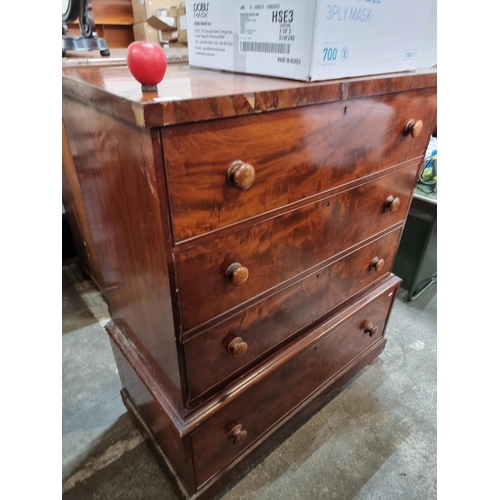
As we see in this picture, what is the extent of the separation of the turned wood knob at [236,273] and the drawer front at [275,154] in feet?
0.32

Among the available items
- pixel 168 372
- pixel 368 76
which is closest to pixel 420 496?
pixel 168 372

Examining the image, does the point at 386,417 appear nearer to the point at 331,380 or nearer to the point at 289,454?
the point at 331,380

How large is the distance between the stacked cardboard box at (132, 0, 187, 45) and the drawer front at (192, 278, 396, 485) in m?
1.68

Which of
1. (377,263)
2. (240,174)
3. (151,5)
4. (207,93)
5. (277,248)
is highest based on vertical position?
(151,5)

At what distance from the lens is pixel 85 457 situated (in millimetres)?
1178

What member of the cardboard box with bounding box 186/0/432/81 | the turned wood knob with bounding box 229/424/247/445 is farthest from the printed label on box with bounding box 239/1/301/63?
the turned wood knob with bounding box 229/424/247/445

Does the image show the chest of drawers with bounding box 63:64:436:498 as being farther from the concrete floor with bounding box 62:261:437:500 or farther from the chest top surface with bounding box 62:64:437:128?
the concrete floor with bounding box 62:261:437:500

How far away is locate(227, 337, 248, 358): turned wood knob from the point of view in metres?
0.79

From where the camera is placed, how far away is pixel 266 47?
0.67m

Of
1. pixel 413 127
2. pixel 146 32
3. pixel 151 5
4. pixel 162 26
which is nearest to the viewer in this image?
pixel 413 127

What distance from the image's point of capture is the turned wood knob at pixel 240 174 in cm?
56

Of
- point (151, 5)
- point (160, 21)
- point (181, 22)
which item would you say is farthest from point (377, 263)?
point (151, 5)

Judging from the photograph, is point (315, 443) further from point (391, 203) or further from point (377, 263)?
point (391, 203)

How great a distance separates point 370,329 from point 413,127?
75 centimetres
